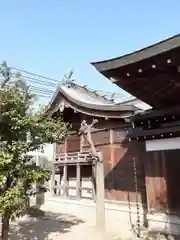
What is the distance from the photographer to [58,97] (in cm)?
1348

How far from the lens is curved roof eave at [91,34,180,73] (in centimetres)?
490

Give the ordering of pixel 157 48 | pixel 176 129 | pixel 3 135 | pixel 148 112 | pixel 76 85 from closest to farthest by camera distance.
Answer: pixel 157 48 → pixel 3 135 → pixel 176 129 → pixel 148 112 → pixel 76 85

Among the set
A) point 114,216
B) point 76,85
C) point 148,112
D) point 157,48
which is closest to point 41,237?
point 114,216

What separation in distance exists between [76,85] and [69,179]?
5.25m

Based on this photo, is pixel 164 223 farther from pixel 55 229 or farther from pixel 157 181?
pixel 55 229

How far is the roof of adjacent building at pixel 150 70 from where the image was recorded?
5.10 meters

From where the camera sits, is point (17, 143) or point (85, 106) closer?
point (17, 143)

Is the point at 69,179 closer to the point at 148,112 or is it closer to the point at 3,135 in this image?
the point at 148,112

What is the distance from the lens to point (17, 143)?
6105 millimetres

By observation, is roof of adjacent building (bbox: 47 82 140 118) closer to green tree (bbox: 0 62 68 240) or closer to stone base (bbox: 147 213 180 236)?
green tree (bbox: 0 62 68 240)

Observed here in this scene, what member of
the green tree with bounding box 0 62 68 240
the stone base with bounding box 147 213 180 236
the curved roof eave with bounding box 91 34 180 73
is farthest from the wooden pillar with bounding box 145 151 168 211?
the curved roof eave with bounding box 91 34 180 73

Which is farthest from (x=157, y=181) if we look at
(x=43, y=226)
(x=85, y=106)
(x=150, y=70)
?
(x=85, y=106)

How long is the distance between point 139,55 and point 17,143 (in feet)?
10.6

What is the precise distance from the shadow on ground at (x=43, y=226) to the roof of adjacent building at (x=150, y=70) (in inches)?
201
